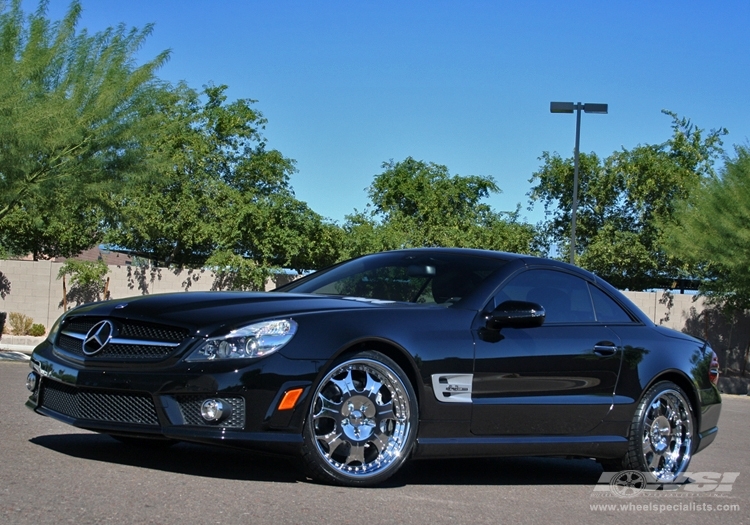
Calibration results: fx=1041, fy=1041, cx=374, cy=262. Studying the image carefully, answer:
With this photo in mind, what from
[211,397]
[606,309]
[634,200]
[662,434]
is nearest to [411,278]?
[606,309]

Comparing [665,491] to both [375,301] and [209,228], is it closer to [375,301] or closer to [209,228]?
[375,301]

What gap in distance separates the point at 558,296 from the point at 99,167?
1516 cm

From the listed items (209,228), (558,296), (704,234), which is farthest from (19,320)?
(558,296)

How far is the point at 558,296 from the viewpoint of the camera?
22.3ft

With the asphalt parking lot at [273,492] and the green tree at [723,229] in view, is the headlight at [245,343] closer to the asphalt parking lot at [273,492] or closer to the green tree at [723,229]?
the asphalt parking lot at [273,492]

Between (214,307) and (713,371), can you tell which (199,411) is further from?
(713,371)

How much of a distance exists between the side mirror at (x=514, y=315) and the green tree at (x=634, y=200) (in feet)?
99.8

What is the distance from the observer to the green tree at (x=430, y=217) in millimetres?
34125

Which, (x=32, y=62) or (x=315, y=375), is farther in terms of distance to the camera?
(x=32, y=62)

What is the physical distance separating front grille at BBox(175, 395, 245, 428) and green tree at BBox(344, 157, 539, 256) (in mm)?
27363

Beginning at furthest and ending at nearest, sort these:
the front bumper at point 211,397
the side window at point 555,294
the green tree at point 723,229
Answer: the green tree at point 723,229
the side window at point 555,294
the front bumper at point 211,397

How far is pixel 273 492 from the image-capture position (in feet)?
16.9

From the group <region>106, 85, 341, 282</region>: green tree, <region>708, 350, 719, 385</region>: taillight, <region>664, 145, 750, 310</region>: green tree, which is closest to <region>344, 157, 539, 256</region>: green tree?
<region>106, 85, 341, 282</region>: green tree

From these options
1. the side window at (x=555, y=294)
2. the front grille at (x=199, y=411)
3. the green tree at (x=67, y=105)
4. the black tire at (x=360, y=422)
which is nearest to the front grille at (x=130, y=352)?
the front grille at (x=199, y=411)
